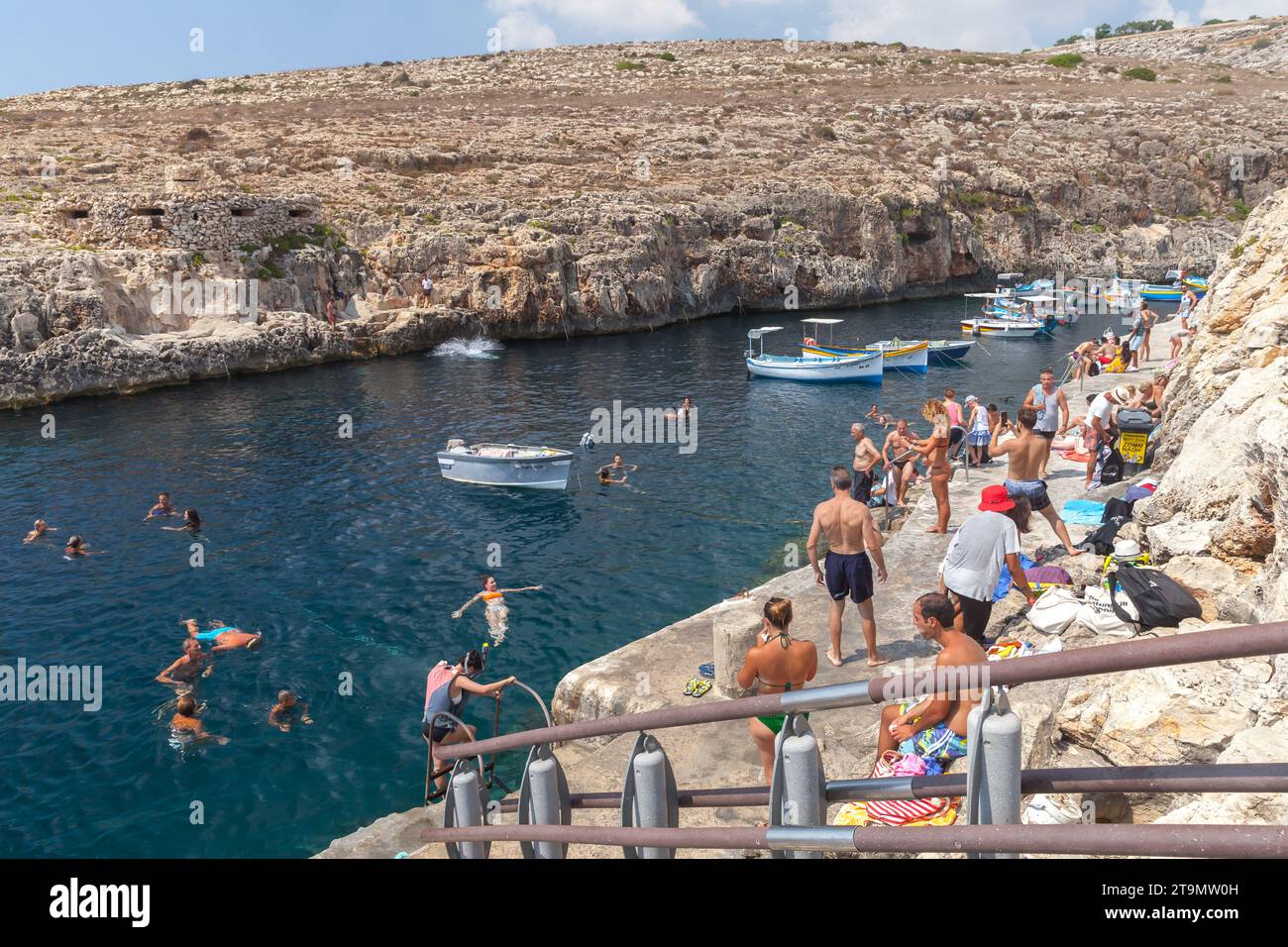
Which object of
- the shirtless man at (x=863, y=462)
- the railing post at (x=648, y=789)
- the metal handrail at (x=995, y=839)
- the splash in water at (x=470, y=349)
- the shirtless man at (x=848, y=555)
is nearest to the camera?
the metal handrail at (x=995, y=839)

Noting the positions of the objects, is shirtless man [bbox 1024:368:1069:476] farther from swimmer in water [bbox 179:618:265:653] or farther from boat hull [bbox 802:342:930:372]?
boat hull [bbox 802:342:930:372]

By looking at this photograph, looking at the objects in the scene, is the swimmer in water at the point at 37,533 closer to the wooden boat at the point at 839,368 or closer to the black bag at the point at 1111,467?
the black bag at the point at 1111,467

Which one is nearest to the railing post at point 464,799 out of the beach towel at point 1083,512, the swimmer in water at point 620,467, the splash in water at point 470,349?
the beach towel at point 1083,512

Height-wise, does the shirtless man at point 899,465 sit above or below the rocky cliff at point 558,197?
below

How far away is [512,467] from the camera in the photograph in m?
24.4

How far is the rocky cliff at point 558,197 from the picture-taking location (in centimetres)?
4409

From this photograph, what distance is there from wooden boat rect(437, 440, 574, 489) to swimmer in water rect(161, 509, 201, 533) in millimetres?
6791

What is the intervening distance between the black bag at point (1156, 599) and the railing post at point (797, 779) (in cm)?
649

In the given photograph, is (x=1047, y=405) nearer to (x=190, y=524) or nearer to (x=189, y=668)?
(x=189, y=668)

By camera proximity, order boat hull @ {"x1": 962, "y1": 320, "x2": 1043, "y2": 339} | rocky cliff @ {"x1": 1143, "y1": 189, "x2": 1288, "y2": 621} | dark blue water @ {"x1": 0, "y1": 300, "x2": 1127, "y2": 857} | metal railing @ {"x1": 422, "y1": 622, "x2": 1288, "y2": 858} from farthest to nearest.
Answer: boat hull @ {"x1": 962, "y1": 320, "x2": 1043, "y2": 339}, dark blue water @ {"x1": 0, "y1": 300, "x2": 1127, "y2": 857}, rocky cliff @ {"x1": 1143, "y1": 189, "x2": 1288, "y2": 621}, metal railing @ {"x1": 422, "y1": 622, "x2": 1288, "y2": 858}

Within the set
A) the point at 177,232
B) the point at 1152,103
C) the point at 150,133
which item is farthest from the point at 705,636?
the point at 1152,103

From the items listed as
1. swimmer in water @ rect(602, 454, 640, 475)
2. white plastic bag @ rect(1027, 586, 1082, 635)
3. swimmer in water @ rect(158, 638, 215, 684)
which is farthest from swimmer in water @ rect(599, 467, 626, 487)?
white plastic bag @ rect(1027, 586, 1082, 635)

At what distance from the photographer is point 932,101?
89.6m

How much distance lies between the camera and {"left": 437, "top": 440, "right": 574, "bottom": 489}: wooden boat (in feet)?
79.6
